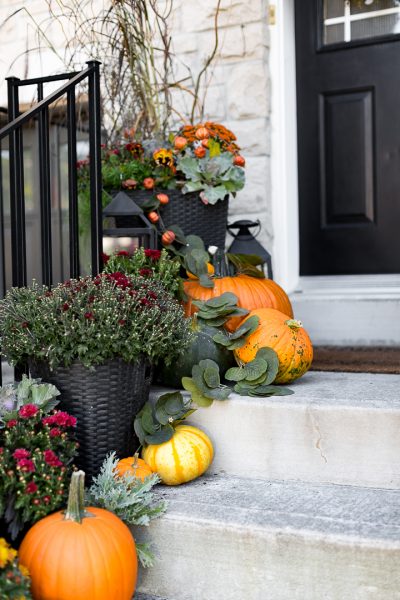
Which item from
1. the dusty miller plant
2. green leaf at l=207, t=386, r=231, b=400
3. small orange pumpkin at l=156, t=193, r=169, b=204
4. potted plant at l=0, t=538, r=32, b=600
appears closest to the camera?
potted plant at l=0, t=538, r=32, b=600

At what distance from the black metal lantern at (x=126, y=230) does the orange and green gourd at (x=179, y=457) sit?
0.81 metres

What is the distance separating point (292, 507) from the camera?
1.67m

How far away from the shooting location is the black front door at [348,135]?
2980mm

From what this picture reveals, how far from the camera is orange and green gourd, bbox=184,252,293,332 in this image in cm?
230

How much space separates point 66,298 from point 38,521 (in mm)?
582

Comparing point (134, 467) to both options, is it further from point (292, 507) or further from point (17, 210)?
point (17, 210)

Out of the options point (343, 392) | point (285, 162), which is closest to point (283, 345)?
point (343, 392)

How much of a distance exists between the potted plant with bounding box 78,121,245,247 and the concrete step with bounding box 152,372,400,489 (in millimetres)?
871

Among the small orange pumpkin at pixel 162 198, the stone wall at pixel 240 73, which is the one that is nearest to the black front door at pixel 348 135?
the stone wall at pixel 240 73

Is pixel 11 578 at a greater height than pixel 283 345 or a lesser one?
lesser

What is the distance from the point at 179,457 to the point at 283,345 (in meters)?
0.49

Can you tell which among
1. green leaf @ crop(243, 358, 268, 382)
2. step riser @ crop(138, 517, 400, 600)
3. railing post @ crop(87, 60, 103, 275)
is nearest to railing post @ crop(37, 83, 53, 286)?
railing post @ crop(87, 60, 103, 275)

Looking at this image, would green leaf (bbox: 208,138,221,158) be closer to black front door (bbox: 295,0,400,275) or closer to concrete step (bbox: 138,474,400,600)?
black front door (bbox: 295,0,400,275)

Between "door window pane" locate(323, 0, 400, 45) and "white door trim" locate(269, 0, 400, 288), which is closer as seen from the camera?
"door window pane" locate(323, 0, 400, 45)
